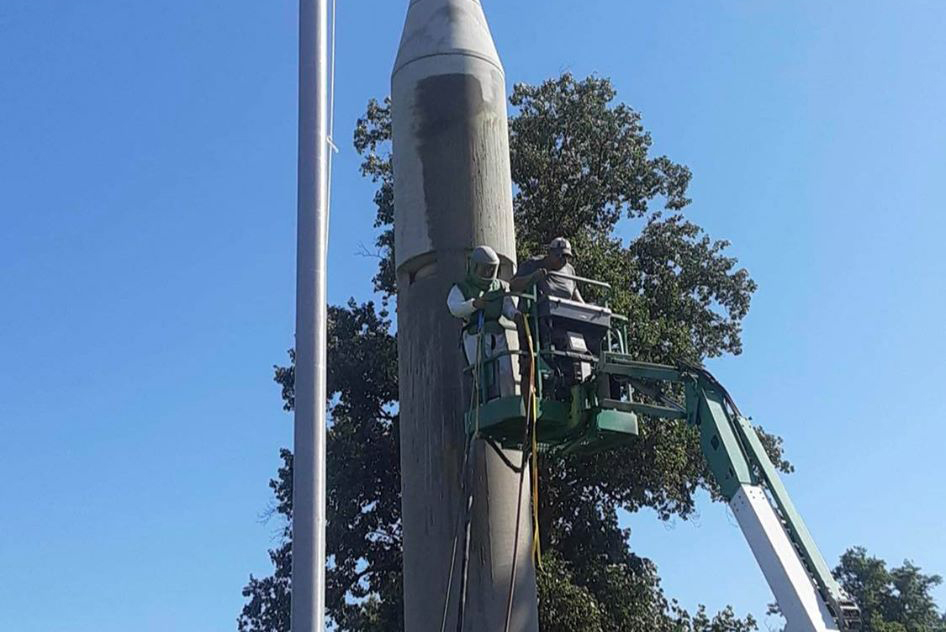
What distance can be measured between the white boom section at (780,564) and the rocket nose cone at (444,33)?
21.4 ft

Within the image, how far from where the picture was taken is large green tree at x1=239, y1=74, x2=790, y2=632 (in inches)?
718

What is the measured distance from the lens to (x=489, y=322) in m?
8.80

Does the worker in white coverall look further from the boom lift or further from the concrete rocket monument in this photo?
the concrete rocket monument

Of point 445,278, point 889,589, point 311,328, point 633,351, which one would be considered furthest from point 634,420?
point 889,589

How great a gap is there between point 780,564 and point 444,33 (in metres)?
7.42

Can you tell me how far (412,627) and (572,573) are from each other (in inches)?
364

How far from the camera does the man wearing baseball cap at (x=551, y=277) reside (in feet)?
28.8

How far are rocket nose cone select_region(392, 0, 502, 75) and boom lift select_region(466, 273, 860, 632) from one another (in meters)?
3.99

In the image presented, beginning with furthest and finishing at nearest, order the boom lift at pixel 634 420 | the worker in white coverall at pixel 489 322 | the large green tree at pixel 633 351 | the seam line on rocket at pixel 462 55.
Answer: the large green tree at pixel 633 351 < the seam line on rocket at pixel 462 55 < the worker in white coverall at pixel 489 322 < the boom lift at pixel 634 420

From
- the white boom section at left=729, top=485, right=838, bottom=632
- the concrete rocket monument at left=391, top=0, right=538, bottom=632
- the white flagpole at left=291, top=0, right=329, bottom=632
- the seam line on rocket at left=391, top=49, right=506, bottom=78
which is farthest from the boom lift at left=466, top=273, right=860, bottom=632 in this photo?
→ the seam line on rocket at left=391, top=49, right=506, bottom=78

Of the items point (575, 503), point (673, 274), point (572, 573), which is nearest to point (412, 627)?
point (572, 573)

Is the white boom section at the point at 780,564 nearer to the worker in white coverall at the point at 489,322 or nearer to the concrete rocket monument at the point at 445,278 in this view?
the worker in white coverall at the point at 489,322

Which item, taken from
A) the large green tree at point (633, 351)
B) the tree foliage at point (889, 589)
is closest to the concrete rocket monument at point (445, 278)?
the large green tree at point (633, 351)

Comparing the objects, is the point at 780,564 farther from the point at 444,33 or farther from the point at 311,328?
the point at 444,33
